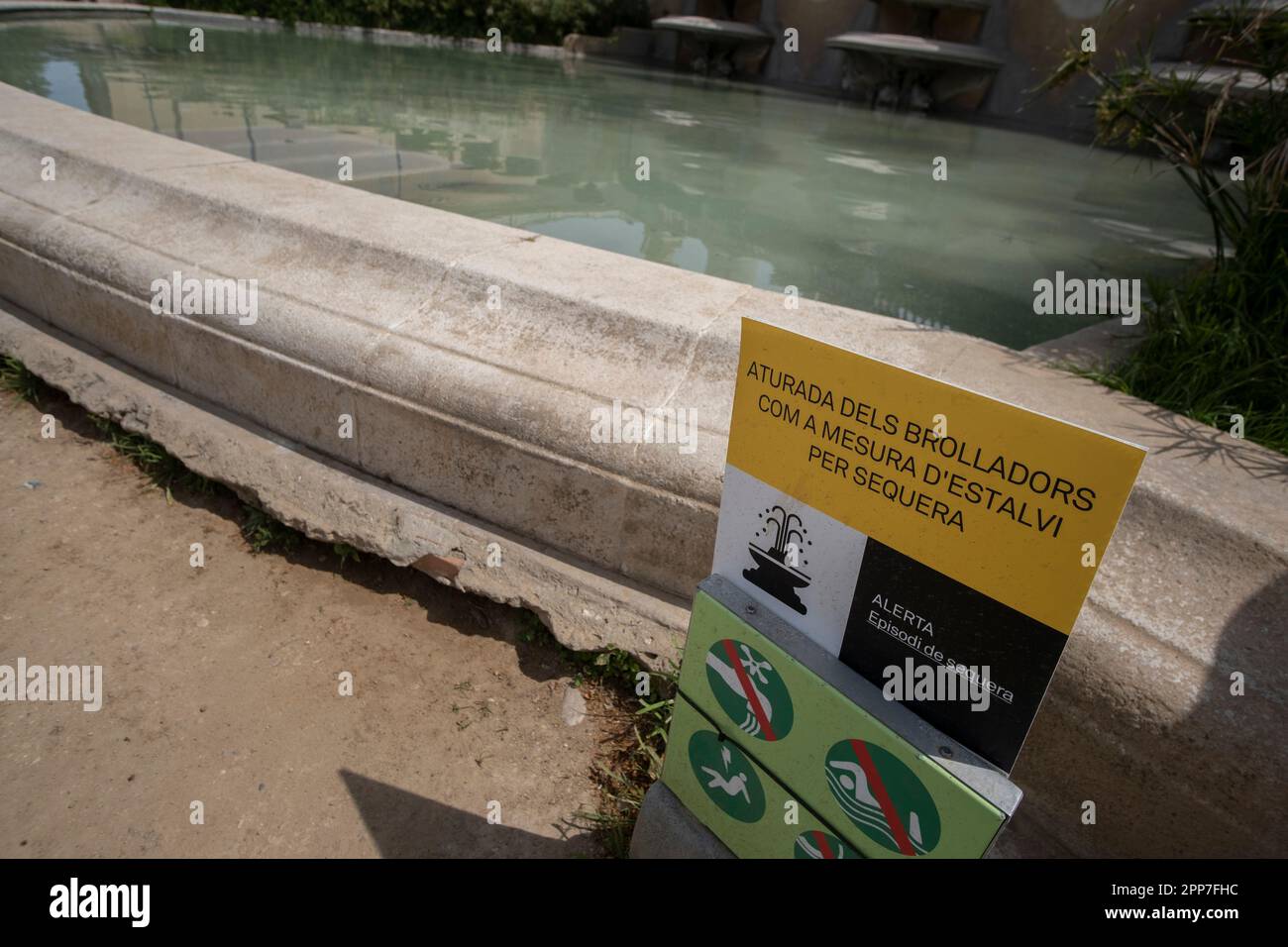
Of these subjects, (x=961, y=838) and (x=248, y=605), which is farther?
(x=248, y=605)

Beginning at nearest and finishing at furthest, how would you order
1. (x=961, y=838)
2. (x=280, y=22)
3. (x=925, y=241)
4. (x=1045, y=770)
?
(x=961, y=838), (x=1045, y=770), (x=925, y=241), (x=280, y=22)

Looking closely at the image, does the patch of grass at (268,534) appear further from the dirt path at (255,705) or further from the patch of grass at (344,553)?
the patch of grass at (344,553)

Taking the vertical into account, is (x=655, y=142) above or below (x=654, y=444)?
above

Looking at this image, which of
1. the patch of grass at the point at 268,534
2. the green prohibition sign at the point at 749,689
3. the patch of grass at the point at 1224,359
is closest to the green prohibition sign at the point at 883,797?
the green prohibition sign at the point at 749,689

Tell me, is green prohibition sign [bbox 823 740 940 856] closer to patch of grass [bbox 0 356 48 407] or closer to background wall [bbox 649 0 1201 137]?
patch of grass [bbox 0 356 48 407]

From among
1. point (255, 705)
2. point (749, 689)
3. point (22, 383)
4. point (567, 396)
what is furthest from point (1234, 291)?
point (22, 383)

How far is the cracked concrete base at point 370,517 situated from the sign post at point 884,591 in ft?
2.86

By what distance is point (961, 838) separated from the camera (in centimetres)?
116

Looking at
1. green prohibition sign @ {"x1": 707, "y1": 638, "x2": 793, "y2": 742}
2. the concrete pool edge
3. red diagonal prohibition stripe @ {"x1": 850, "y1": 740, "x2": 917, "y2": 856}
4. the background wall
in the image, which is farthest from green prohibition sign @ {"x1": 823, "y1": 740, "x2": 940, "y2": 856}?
the background wall

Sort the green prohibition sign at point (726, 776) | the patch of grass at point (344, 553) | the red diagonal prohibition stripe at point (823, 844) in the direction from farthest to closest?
the patch of grass at point (344, 553), the green prohibition sign at point (726, 776), the red diagonal prohibition stripe at point (823, 844)

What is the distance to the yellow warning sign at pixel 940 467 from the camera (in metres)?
0.95

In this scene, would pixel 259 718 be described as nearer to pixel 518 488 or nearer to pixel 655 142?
pixel 518 488

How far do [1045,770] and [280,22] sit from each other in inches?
846

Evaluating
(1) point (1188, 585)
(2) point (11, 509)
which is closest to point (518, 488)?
(1) point (1188, 585)
